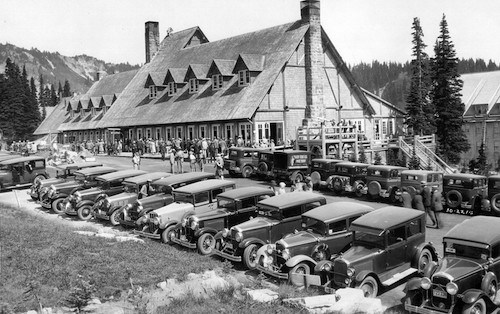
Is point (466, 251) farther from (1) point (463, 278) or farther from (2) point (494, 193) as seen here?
(2) point (494, 193)

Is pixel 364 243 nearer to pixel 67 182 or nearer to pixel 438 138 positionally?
pixel 67 182

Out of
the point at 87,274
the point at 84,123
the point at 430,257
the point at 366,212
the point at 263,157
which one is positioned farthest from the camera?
the point at 84,123

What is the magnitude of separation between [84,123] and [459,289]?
5298 cm

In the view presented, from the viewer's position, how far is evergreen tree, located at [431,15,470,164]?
48.1m

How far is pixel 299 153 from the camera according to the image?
25.5 m

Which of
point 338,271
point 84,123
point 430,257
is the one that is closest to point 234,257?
point 338,271

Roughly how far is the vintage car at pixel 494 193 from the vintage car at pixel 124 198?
13.3m

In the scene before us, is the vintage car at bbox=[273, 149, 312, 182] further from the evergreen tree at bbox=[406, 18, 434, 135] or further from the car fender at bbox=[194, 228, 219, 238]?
the evergreen tree at bbox=[406, 18, 434, 135]

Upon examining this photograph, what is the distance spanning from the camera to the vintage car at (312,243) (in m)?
12.5

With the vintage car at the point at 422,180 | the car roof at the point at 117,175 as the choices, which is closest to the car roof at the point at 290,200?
the vintage car at the point at 422,180

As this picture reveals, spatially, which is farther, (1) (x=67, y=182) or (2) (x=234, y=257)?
(1) (x=67, y=182)

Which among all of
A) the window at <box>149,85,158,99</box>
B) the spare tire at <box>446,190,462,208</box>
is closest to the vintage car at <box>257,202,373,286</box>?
the spare tire at <box>446,190,462,208</box>

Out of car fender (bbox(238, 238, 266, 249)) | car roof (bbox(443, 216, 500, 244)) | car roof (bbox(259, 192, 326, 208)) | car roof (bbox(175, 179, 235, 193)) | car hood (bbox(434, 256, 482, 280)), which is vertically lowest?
car fender (bbox(238, 238, 266, 249))

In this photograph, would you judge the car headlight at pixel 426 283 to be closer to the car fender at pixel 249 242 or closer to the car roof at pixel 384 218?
the car roof at pixel 384 218
